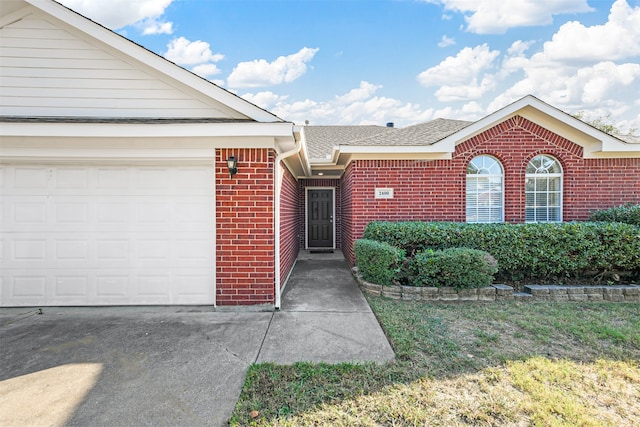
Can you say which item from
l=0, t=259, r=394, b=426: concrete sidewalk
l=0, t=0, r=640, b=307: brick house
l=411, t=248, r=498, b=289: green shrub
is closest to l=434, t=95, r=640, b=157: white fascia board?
l=411, t=248, r=498, b=289: green shrub

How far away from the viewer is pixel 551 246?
5.30m

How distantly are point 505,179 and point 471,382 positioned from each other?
19.3 feet

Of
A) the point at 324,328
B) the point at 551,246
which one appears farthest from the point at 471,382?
the point at 551,246

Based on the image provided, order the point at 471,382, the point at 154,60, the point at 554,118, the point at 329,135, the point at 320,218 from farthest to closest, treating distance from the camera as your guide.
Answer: the point at 329,135 → the point at 320,218 → the point at 554,118 → the point at 154,60 → the point at 471,382

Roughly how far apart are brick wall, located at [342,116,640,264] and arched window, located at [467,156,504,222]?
0.56 ft

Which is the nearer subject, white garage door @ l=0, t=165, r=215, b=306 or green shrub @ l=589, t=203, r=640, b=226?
white garage door @ l=0, t=165, r=215, b=306

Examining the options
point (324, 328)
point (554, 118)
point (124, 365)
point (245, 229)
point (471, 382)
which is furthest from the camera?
point (554, 118)

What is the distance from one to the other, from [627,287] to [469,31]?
8.35 meters

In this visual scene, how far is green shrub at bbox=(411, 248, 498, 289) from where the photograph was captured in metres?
4.83

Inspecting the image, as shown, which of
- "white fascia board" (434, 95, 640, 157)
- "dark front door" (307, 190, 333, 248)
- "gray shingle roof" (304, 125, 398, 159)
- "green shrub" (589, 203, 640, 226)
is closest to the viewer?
"green shrub" (589, 203, 640, 226)

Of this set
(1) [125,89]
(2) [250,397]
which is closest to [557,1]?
(1) [125,89]

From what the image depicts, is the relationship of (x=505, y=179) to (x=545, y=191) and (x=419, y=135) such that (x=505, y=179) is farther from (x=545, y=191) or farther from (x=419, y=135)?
(x=419, y=135)

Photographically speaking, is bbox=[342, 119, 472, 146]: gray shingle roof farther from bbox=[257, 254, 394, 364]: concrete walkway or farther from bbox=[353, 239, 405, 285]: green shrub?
bbox=[257, 254, 394, 364]: concrete walkway

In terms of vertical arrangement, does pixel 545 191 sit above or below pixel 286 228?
above
